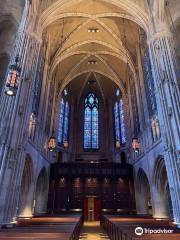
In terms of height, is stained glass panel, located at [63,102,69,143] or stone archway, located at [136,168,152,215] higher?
stained glass panel, located at [63,102,69,143]

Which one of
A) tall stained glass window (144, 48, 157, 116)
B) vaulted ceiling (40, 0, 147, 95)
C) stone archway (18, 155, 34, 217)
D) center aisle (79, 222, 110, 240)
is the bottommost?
center aisle (79, 222, 110, 240)

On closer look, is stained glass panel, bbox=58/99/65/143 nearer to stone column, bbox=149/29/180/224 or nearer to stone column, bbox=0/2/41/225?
stone column, bbox=0/2/41/225

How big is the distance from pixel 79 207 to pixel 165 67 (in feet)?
47.6

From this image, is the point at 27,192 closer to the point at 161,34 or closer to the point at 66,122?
the point at 66,122

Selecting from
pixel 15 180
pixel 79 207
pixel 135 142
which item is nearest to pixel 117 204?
pixel 79 207

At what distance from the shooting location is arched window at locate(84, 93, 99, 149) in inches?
1072

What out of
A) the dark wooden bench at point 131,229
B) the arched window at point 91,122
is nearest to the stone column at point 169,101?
the dark wooden bench at point 131,229

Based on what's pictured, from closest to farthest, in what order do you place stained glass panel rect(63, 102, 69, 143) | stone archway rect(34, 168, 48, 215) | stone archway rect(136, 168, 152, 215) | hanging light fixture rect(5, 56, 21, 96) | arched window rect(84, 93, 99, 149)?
1. hanging light fixture rect(5, 56, 21, 96)
2. stone archway rect(34, 168, 48, 215)
3. stone archway rect(136, 168, 152, 215)
4. stained glass panel rect(63, 102, 69, 143)
5. arched window rect(84, 93, 99, 149)

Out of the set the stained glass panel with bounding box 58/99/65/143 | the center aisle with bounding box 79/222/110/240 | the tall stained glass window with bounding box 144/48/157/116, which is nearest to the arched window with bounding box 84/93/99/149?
the stained glass panel with bounding box 58/99/65/143

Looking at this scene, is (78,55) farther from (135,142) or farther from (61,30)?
(135,142)

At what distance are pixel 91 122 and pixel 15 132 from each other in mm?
18698

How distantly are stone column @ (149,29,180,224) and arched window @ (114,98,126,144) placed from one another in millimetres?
12873

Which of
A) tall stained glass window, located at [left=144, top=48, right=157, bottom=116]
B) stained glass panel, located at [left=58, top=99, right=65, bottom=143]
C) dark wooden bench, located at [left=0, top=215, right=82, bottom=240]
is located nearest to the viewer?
dark wooden bench, located at [left=0, top=215, right=82, bottom=240]

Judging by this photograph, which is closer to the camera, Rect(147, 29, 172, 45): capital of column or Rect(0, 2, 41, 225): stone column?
Rect(0, 2, 41, 225): stone column
